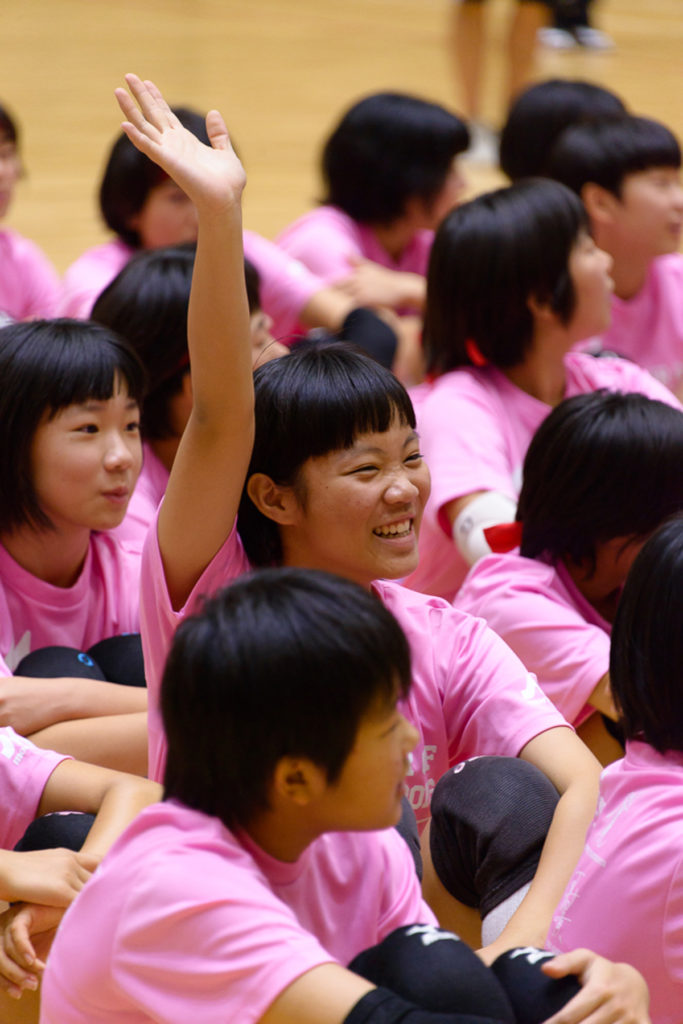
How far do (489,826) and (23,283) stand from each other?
74.2 inches

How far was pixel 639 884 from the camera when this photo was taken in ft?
3.22

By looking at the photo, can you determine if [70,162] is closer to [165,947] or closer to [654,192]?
[654,192]

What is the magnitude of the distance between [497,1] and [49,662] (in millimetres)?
6094

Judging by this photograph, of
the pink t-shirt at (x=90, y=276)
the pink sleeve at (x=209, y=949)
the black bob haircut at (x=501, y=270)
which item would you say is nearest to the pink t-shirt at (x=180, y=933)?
the pink sleeve at (x=209, y=949)

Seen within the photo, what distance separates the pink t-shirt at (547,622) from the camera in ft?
4.81

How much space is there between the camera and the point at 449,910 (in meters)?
1.19

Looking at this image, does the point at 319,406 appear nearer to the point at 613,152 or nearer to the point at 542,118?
the point at 613,152

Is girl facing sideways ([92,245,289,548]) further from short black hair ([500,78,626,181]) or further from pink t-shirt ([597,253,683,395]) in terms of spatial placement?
short black hair ([500,78,626,181])

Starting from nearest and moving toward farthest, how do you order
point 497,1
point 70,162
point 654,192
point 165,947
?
point 165,947
point 654,192
point 70,162
point 497,1

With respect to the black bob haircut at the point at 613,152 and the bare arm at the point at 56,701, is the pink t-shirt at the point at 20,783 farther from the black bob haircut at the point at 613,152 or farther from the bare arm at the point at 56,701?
the black bob haircut at the point at 613,152

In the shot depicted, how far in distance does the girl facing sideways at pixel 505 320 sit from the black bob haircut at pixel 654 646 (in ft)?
2.62

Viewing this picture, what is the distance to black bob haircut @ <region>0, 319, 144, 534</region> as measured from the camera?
58.4 inches

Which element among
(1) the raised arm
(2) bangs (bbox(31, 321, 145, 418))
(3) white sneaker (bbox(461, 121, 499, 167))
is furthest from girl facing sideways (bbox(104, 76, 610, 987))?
(3) white sneaker (bbox(461, 121, 499, 167))

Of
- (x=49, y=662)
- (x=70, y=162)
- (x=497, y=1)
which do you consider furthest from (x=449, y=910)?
(x=497, y=1)
